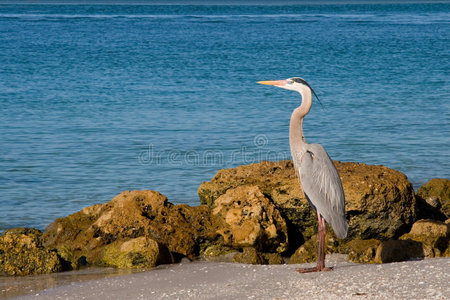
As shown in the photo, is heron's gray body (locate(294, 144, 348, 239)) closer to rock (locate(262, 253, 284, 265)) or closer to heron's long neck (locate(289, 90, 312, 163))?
heron's long neck (locate(289, 90, 312, 163))

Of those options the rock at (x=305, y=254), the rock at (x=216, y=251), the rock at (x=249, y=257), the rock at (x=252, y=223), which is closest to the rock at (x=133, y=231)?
the rock at (x=216, y=251)

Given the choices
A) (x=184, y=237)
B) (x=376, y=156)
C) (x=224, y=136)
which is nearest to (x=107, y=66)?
(x=224, y=136)

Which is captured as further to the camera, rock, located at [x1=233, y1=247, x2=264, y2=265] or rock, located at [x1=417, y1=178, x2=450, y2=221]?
rock, located at [x1=417, y1=178, x2=450, y2=221]

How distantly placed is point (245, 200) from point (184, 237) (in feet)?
2.92

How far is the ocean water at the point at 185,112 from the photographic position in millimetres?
13781

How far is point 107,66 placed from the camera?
34562mm

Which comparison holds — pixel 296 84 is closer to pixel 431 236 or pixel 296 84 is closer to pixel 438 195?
pixel 431 236

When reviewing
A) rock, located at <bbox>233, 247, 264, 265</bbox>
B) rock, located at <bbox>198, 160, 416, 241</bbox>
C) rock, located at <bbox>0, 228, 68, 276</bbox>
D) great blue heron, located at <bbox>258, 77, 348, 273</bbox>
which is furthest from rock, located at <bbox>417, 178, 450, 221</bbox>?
Answer: rock, located at <bbox>0, 228, 68, 276</bbox>

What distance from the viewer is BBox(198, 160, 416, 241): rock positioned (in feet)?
28.0

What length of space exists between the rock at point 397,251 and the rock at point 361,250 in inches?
3.4

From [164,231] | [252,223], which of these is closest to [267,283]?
[252,223]

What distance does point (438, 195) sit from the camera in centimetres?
1041

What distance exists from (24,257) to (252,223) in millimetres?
2733

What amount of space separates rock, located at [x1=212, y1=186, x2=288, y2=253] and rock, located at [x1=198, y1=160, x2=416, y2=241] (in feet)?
0.94
